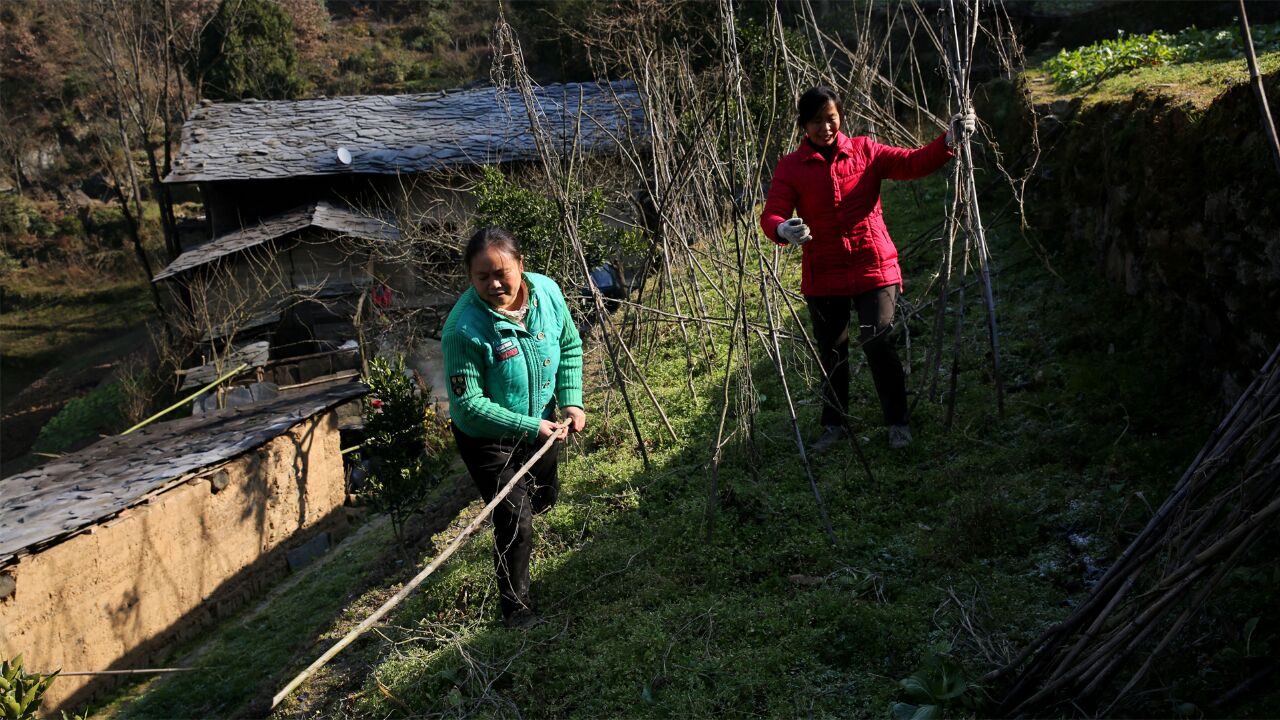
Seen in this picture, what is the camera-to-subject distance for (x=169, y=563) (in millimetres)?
7754

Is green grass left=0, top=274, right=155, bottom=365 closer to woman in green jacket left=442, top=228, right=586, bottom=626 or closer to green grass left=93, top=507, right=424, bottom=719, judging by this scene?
green grass left=93, top=507, right=424, bottom=719

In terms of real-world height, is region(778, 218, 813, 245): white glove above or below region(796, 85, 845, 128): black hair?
below

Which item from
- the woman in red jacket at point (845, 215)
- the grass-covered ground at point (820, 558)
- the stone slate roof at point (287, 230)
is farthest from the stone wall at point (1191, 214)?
the stone slate roof at point (287, 230)

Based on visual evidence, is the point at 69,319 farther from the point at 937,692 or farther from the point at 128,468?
the point at 937,692

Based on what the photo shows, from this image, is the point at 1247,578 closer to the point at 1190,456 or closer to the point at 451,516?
the point at 1190,456

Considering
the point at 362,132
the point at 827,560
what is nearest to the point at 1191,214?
the point at 827,560

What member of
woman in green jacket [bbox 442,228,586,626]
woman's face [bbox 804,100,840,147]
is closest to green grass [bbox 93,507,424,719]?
woman in green jacket [bbox 442,228,586,626]

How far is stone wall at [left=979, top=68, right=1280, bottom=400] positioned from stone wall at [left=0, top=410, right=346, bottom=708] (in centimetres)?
693

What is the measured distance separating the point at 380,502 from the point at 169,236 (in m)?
14.2

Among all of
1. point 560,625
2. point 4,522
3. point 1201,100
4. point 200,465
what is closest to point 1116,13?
point 1201,100

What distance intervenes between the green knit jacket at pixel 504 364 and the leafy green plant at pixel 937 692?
60.3 inches

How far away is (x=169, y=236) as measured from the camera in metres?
18.4

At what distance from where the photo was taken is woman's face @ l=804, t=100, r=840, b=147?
3900 mm

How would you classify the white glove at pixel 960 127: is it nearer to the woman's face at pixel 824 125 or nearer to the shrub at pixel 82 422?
the woman's face at pixel 824 125
